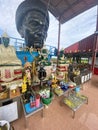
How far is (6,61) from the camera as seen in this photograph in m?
1.13

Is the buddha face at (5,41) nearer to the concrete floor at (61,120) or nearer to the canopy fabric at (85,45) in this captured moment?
the concrete floor at (61,120)

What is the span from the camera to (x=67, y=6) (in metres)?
3.25

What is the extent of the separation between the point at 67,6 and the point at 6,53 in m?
3.40

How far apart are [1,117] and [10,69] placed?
599 millimetres

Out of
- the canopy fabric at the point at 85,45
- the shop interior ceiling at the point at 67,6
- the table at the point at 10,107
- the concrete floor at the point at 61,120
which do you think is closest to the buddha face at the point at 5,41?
the table at the point at 10,107

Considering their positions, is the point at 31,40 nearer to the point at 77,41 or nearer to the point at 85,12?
the point at 85,12

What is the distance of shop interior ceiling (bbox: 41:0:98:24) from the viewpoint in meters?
2.93

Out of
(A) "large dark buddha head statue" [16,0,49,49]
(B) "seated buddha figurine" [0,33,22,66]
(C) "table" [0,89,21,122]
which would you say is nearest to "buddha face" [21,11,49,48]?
(A) "large dark buddha head statue" [16,0,49,49]

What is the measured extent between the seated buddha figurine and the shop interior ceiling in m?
2.30

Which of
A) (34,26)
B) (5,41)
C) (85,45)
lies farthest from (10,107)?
(85,45)

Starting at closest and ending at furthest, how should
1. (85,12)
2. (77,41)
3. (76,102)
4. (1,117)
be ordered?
(1,117) < (76,102) < (85,12) < (77,41)

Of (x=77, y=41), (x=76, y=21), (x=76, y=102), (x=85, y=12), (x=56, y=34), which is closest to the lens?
(x=76, y=102)

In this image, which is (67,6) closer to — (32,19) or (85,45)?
(32,19)

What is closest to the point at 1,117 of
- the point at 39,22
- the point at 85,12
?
the point at 39,22
